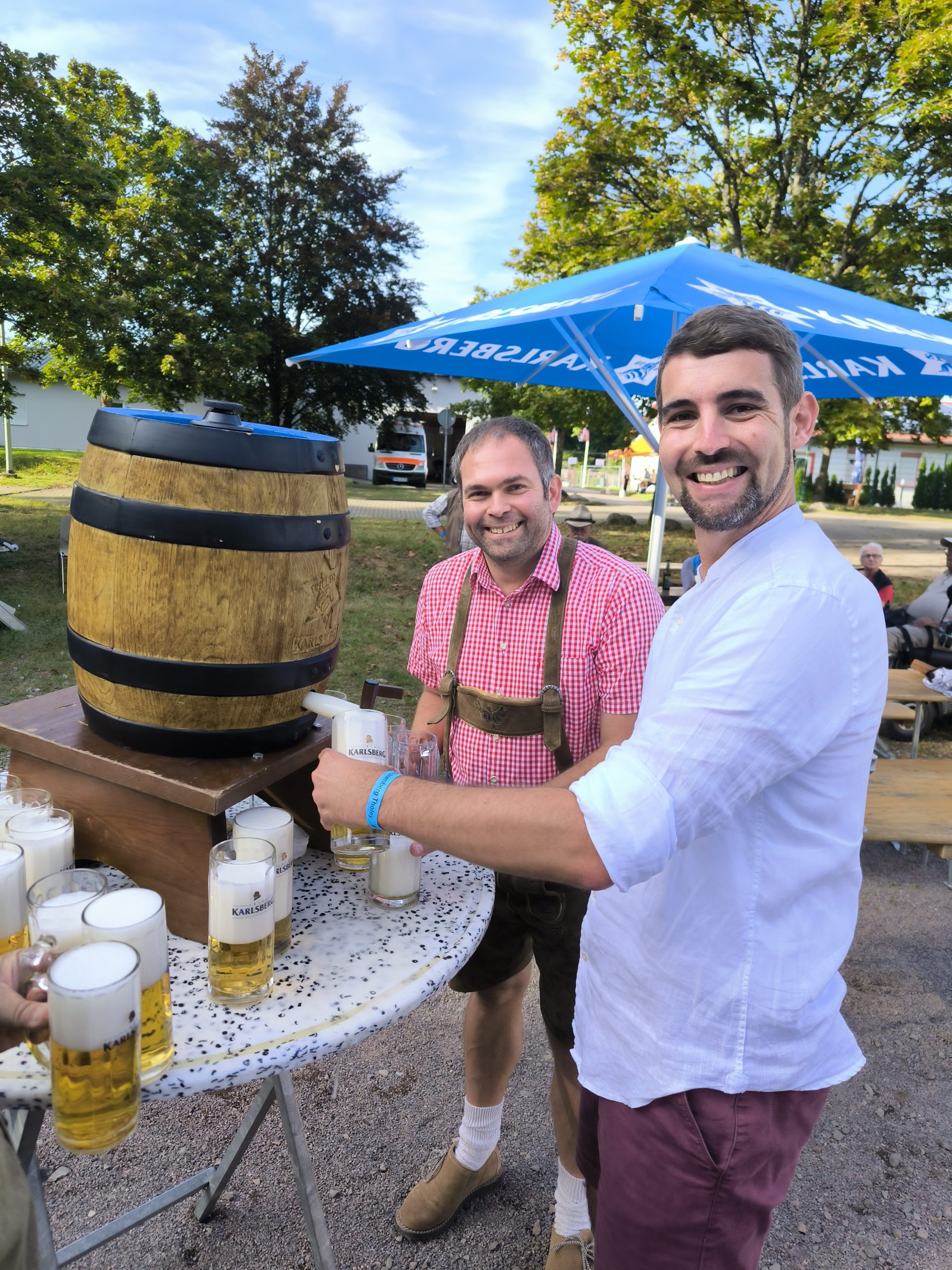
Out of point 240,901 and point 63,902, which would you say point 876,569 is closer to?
point 240,901

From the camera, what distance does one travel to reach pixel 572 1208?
83.7 inches

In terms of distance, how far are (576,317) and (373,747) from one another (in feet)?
16.1

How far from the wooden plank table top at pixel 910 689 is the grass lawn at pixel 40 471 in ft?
61.3

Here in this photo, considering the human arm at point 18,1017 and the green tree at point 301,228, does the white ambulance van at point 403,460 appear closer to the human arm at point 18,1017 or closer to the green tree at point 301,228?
the green tree at point 301,228

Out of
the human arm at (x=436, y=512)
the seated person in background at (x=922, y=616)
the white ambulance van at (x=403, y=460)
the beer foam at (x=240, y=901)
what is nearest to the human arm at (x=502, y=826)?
the beer foam at (x=240, y=901)

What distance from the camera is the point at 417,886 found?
5.28 ft

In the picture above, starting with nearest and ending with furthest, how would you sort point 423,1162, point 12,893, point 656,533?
point 12,893 → point 423,1162 → point 656,533

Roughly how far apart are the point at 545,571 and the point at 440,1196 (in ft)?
5.87

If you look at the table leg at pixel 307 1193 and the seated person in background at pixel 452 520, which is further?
the seated person in background at pixel 452 520

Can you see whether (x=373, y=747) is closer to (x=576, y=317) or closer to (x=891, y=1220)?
(x=891, y=1220)

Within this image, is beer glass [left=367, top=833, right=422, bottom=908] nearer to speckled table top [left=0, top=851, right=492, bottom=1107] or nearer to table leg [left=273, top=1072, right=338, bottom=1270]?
speckled table top [left=0, top=851, right=492, bottom=1107]

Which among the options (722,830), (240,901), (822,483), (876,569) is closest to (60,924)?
(240,901)

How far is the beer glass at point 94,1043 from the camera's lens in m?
0.96

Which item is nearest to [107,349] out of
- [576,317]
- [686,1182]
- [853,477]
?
[576,317]
